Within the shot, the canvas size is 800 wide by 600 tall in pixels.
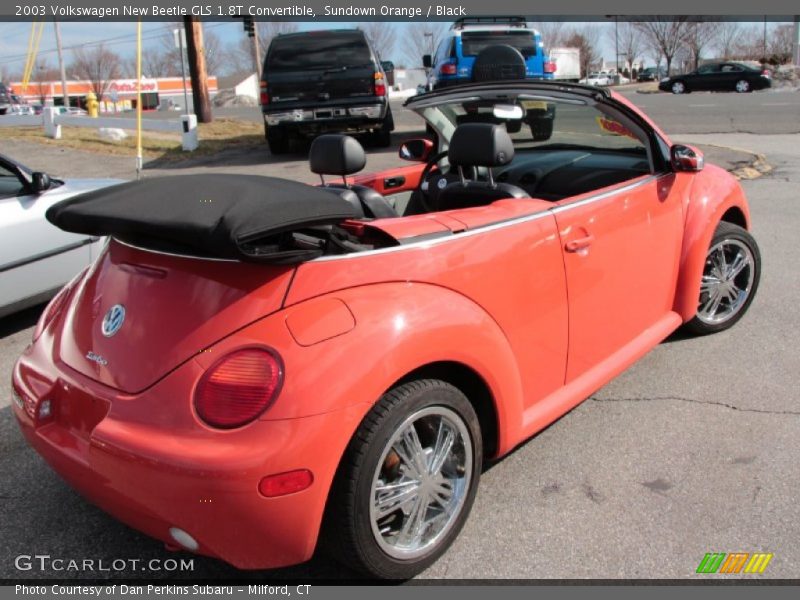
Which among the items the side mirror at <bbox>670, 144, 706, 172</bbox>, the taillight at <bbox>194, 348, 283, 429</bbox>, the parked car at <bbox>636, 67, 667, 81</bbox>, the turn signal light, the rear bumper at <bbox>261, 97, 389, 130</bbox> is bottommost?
the turn signal light

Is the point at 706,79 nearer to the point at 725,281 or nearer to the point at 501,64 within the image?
the point at 501,64

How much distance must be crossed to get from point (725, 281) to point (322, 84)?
31.8ft

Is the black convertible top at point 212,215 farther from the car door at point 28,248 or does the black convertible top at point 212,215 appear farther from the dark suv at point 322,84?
the dark suv at point 322,84

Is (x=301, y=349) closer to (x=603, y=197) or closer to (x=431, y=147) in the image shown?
(x=603, y=197)

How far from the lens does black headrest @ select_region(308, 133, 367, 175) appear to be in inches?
139

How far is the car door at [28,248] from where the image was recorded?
466 centimetres

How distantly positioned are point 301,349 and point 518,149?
8.20 ft

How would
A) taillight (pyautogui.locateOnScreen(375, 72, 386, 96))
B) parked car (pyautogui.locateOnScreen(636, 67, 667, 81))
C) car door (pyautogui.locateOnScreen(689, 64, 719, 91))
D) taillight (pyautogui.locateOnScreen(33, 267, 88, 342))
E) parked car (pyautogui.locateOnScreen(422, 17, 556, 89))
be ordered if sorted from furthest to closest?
parked car (pyautogui.locateOnScreen(636, 67, 667, 81)) < car door (pyautogui.locateOnScreen(689, 64, 719, 91)) < parked car (pyautogui.locateOnScreen(422, 17, 556, 89)) < taillight (pyautogui.locateOnScreen(375, 72, 386, 96)) < taillight (pyautogui.locateOnScreen(33, 267, 88, 342))

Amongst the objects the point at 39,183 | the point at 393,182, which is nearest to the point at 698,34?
the point at 393,182

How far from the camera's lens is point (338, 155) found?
3.53 meters

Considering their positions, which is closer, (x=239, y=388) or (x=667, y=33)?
(x=239, y=388)

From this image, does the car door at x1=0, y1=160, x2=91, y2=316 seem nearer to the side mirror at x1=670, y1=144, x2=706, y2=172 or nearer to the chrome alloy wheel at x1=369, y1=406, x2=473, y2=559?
the chrome alloy wheel at x1=369, y1=406, x2=473, y2=559

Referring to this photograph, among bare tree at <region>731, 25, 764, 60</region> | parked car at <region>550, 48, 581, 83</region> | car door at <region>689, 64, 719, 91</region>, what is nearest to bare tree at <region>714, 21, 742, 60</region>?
bare tree at <region>731, 25, 764, 60</region>

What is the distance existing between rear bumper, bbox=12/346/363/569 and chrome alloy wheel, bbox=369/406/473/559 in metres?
0.24
